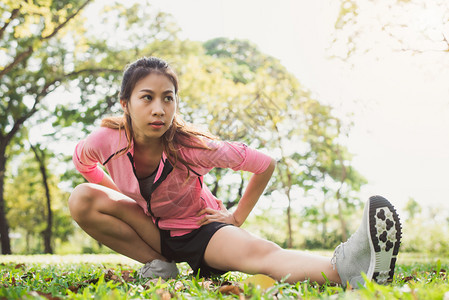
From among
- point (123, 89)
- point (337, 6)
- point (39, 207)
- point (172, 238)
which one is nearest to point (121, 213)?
point (172, 238)

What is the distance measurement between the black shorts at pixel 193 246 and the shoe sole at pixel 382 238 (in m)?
1.01

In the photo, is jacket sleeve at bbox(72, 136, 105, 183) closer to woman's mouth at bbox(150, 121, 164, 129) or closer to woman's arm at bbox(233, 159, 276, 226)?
woman's mouth at bbox(150, 121, 164, 129)

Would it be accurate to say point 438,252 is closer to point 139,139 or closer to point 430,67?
point 430,67

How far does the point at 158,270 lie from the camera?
8.54ft

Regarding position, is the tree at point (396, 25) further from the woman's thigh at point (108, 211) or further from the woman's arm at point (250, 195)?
the woman's thigh at point (108, 211)

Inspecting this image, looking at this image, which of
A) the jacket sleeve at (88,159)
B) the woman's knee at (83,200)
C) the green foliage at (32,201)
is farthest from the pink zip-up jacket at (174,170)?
the green foliage at (32,201)

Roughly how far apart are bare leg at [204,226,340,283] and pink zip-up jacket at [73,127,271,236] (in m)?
0.30

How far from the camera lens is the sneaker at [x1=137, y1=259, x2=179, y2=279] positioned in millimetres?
2580

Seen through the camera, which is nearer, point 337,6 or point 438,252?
point 337,6

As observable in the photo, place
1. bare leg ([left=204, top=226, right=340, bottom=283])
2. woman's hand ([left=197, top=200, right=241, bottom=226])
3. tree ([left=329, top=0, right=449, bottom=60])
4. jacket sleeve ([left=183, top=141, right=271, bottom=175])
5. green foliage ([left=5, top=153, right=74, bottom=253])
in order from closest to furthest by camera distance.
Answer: bare leg ([left=204, top=226, right=340, bottom=283])
jacket sleeve ([left=183, top=141, right=271, bottom=175])
woman's hand ([left=197, top=200, right=241, bottom=226])
tree ([left=329, top=0, right=449, bottom=60])
green foliage ([left=5, top=153, right=74, bottom=253])

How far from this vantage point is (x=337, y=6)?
614cm

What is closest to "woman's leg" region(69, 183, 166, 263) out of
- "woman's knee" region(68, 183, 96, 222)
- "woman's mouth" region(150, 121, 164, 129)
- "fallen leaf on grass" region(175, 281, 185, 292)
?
"woman's knee" region(68, 183, 96, 222)

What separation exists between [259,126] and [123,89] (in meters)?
10.3

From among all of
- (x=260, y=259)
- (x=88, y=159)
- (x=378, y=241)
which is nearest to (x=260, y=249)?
(x=260, y=259)
